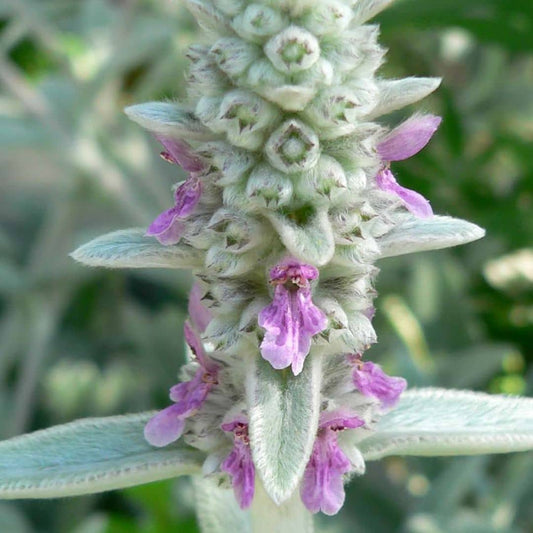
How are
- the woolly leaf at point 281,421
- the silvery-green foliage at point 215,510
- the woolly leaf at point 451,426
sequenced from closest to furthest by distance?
the woolly leaf at point 281,421, the woolly leaf at point 451,426, the silvery-green foliage at point 215,510

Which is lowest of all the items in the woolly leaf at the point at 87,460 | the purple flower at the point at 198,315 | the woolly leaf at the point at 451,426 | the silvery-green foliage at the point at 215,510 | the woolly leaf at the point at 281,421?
the silvery-green foliage at the point at 215,510

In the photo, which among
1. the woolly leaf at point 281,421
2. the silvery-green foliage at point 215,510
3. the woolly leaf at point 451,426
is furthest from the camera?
the silvery-green foliage at point 215,510

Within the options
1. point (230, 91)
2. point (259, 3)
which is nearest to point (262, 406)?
point (230, 91)

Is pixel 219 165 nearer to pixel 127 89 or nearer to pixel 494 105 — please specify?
pixel 494 105

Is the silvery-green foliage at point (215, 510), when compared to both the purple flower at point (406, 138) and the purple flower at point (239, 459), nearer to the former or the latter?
the purple flower at point (239, 459)

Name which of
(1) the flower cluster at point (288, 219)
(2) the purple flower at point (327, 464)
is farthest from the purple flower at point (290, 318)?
(2) the purple flower at point (327, 464)

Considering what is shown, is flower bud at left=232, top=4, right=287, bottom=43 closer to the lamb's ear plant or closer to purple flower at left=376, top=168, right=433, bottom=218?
the lamb's ear plant

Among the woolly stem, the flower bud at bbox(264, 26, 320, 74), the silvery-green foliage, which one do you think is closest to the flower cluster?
the flower bud at bbox(264, 26, 320, 74)

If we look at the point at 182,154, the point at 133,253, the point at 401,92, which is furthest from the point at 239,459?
the point at 401,92
